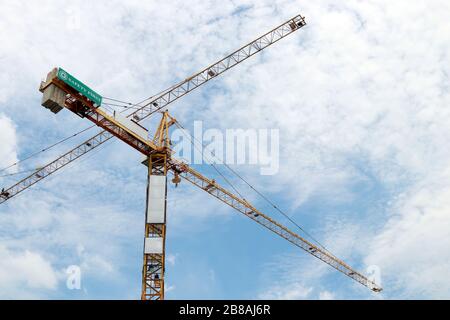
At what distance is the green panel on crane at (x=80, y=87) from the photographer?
2515 inches

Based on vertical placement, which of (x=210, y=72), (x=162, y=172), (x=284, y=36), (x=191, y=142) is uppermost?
(x=284, y=36)

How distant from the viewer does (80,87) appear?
2603 inches

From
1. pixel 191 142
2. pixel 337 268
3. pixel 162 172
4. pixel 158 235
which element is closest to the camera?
pixel 158 235

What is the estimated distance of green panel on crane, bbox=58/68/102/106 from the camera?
6388 cm
